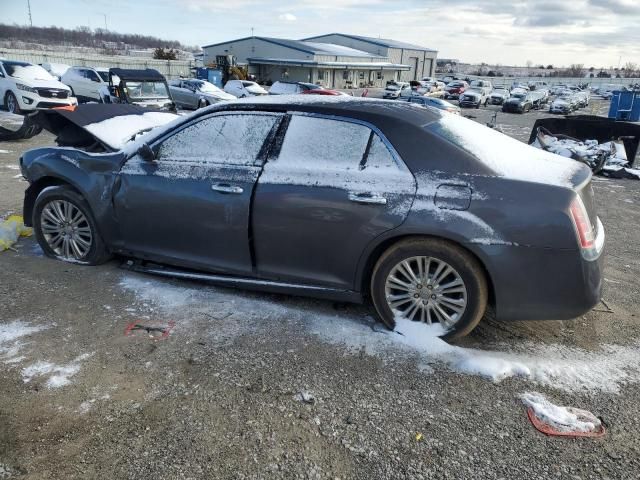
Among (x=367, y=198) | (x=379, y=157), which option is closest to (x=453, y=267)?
(x=367, y=198)

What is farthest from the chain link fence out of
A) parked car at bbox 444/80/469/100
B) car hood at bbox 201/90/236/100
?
parked car at bbox 444/80/469/100

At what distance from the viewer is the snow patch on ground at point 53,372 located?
9.16ft

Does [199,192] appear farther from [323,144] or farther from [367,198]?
[367,198]

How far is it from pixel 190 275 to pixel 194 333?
68 centimetres

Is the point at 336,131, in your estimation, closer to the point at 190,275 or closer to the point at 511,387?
the point at 190,275

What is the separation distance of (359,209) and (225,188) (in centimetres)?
104

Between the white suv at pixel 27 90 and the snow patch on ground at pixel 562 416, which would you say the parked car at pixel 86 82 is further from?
the snow patch on ground at pixel 562 416

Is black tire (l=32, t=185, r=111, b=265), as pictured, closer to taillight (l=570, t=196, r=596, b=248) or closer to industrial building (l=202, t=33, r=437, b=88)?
taillight (l=570, t=196, r=596, b=248)

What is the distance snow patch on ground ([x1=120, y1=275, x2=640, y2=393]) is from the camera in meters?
3.03

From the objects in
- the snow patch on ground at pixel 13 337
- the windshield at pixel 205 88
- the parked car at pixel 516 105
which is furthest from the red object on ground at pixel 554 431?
the parked car at pixel 516 105

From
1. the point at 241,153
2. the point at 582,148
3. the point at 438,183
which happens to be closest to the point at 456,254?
the point at 438,183

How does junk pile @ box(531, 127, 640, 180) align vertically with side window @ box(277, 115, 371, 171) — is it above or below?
below

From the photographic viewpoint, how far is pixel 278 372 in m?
2.96

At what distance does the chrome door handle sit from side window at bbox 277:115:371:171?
365 mm
